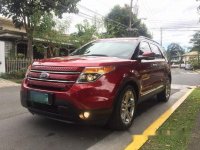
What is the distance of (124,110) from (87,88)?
3.60 feet

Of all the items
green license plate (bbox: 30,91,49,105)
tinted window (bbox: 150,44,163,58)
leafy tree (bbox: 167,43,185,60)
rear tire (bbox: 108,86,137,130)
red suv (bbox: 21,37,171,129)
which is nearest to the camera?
red suv (bbox: 21,37,171,129)

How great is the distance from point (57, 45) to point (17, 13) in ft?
23.0

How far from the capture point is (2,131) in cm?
561

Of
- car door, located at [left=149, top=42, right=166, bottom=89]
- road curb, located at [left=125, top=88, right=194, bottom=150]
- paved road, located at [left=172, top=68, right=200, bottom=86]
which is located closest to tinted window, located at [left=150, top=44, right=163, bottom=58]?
car door, located at [left=149, top=42, right=166, bottom=89]

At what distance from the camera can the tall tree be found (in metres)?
19.1

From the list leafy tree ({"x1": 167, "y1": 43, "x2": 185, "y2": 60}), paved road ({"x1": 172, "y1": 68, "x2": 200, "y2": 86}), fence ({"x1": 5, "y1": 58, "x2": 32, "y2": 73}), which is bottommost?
paved road ({"x1": 172, "y1": 68, "x2": 200, "y2": 86})

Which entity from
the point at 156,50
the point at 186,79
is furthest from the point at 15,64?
the point at 156,50

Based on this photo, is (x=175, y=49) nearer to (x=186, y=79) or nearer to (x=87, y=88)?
(x=186, y=79)

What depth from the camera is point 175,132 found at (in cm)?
564

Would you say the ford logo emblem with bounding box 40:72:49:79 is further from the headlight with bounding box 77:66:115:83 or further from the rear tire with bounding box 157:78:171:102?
the rear tire with bounding box 157:78:171:102

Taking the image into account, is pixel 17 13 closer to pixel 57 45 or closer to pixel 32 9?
pixel 32 9

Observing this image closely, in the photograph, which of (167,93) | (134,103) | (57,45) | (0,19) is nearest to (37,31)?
(57,45)

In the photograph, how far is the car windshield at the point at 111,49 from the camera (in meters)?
6.52

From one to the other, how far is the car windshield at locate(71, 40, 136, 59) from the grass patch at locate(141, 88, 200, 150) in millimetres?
1536
